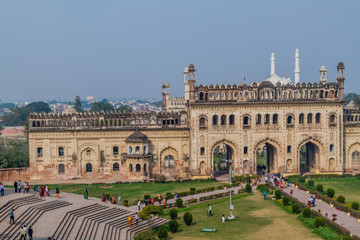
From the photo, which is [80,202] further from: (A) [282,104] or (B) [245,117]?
(A) [282,104]

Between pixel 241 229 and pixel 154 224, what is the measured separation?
6613 millimetres

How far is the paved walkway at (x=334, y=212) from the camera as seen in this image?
109ft

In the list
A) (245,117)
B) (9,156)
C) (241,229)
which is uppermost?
(245,117)

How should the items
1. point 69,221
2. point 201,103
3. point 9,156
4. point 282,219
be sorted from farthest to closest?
point 9,156 < point 201,103 < point 282,219 < point 69,221

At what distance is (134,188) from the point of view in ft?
161

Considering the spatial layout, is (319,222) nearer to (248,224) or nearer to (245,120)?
(248,224)

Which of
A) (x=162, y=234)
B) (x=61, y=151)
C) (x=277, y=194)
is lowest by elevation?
(x=162, y=234)

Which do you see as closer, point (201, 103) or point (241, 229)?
point (241, 229)

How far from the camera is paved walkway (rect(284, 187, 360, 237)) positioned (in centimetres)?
3325

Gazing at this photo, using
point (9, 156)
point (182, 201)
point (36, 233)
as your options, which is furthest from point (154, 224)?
point (9, 156)

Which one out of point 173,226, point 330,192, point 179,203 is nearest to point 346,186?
point 330,192

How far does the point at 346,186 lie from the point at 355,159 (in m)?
10.2

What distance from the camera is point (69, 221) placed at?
33938mm

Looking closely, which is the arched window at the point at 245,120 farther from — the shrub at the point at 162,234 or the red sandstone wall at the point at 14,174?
the shrub at the point at 162,234
